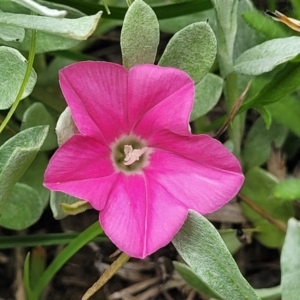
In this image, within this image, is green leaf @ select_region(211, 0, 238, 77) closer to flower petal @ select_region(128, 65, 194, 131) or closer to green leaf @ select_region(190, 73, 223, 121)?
green leaf @ select_region(190, 73, 223, 121)

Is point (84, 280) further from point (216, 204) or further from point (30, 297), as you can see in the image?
point (216, 204)

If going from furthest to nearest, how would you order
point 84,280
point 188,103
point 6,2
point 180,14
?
1. point 84,280
2. point 180,14
3. point 6,2
4. point 188,103

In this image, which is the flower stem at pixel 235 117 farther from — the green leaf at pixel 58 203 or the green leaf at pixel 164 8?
the green leaf at pixel 58 203

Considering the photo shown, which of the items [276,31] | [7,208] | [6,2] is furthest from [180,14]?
[7,208]

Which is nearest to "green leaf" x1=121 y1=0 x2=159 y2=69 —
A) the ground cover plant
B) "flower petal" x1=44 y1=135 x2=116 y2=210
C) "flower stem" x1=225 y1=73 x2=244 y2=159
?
the ground cover plant

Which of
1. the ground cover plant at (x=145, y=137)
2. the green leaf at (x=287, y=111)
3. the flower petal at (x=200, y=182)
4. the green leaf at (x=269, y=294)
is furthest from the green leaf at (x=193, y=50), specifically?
the green leaf at (x=269, y=294)

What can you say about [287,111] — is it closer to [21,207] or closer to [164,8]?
[164,8]
